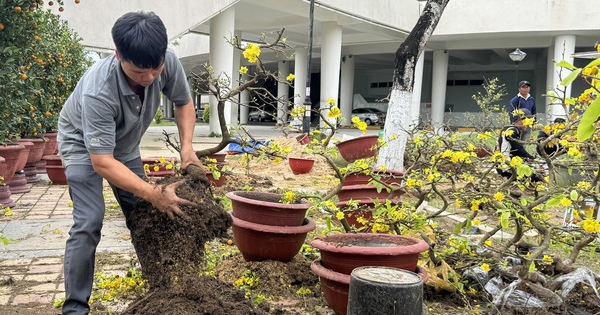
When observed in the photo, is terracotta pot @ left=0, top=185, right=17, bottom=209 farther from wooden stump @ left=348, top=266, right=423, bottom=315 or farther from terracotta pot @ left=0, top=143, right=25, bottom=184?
wooden stump @ left=348, top=266, right=423, bottom=315

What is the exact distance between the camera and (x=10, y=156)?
229 inches

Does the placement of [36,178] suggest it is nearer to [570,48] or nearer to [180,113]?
[180,113]

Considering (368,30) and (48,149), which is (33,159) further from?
(368,30)

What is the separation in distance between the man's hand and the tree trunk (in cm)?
465

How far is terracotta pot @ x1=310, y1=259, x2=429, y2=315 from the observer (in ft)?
9.35

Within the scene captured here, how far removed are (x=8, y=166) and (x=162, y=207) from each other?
427 centimetres

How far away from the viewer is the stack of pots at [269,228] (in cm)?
341

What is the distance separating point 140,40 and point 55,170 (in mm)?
5969

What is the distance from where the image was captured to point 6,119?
19.8ft

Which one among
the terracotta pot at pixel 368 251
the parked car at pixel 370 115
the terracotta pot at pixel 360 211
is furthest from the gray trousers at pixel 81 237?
the parked car at pixel 370 115

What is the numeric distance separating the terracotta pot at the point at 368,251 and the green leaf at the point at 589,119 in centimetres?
159

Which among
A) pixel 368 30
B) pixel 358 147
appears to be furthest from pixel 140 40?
pixel 368 30

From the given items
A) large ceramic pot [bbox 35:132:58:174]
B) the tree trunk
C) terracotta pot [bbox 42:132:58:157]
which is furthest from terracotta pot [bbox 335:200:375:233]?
terracotta pot [bbox 42:132:58:157]

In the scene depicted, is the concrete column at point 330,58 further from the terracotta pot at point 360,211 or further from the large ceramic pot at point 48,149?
the terracotta pot at point 360,211
